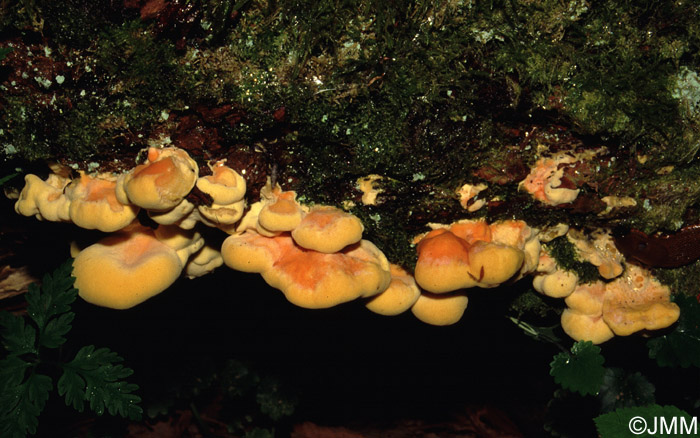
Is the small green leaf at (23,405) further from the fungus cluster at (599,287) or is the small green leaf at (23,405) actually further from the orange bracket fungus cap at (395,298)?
the fungus cluster at (599,287)

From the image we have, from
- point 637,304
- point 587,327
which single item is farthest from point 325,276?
point 637,304

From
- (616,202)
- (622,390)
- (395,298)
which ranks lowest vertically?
(622,390)

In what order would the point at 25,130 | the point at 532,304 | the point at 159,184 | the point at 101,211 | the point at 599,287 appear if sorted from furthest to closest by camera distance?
the point at 532,304, the point at 599,287, the point at 25,130, the point at 101,211, the point at 159,184

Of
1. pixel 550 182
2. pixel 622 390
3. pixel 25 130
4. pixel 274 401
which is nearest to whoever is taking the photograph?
pixel 25 130

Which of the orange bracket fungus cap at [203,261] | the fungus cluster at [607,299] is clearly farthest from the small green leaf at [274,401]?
the fungus cluster at [607,299]

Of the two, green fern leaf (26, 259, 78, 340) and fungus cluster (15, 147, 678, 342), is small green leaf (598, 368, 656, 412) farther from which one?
green fern leaf (26, 259, 78, 340)

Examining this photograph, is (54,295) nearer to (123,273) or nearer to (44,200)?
(44,200)

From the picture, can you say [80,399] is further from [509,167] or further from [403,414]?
[403,414]

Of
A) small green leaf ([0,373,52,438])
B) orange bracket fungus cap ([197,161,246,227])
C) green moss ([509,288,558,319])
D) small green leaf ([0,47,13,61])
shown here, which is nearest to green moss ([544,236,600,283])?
green moss ([509,288,558,319])
